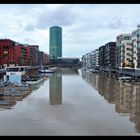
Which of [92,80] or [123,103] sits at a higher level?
[123,103]

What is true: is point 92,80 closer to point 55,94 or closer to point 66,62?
point 55,94

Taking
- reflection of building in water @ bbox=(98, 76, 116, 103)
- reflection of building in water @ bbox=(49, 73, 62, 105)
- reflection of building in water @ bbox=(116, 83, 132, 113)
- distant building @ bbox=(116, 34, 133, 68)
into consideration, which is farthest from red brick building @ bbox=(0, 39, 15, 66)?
reflection of building in water @ bbox=(116, 83, 132, 113)

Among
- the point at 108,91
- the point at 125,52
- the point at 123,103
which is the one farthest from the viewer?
the point at 125,52

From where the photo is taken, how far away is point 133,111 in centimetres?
2127

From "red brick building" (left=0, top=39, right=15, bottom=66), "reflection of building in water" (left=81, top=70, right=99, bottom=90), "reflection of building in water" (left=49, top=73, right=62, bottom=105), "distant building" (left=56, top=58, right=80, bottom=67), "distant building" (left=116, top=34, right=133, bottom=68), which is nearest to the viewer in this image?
"reflection of building in water" (left=49, top=73, right=62, bottom=105)

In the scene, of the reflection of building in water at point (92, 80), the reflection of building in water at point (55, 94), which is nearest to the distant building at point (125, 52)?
the reflection of building in water at point (92, 80)

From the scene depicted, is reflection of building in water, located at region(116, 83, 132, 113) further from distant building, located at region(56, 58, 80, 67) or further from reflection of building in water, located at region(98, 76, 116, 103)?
distant building, located at region(56, 58, 80, 67)

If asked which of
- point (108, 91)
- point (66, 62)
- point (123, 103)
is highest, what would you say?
point (66, 62)

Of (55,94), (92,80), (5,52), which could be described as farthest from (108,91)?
(5,52)

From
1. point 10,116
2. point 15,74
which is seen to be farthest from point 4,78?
point 10,116

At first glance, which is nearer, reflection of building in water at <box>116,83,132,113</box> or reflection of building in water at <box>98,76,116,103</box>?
reflection of building in water at <box>116,83,132,113</box>

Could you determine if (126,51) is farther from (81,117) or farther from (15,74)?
(81,117)

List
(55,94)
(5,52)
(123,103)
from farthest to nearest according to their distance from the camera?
(5,52) → (55,94) → (123,103)
